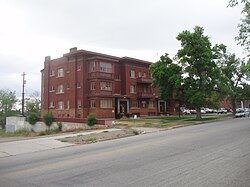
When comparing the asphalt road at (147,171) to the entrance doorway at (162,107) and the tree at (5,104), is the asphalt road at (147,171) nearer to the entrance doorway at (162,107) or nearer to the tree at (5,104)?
the entrance doorway at (162,107)

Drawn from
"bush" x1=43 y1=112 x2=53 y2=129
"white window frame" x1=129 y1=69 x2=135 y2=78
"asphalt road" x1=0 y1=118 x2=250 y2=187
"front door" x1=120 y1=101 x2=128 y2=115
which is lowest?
"asphalt road" x1=0 y1=118 x2=250 y2=187

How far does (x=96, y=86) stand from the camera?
46.7 meters

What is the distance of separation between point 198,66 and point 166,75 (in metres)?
4.63

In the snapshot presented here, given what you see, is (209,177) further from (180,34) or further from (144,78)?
(144,78)

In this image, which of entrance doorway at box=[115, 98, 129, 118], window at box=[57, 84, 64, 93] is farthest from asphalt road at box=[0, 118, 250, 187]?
window at box=[57, 84, 64, 93]

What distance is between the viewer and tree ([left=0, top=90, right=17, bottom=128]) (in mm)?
71125

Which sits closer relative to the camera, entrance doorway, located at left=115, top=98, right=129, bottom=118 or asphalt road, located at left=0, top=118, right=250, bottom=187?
asphalt road, located at left=0, top=118, right=250, bottom=187

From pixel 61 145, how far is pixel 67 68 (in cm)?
3416

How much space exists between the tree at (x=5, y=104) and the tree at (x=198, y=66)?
162 ft

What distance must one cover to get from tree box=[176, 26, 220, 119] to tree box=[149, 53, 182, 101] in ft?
4.62

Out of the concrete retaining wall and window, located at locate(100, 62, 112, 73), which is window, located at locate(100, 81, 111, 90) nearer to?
window, located at locate(100, 62, 112, 73)

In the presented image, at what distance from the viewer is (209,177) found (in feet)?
24.8

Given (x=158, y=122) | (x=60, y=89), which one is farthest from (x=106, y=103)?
(x=158, y=122)

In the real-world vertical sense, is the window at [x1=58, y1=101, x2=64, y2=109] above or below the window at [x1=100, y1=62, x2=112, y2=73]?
below
